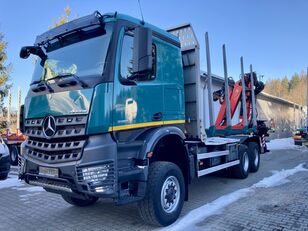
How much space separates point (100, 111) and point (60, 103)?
2.19 ft

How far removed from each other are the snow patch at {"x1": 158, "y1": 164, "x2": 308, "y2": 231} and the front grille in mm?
1831

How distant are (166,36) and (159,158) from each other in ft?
6.90

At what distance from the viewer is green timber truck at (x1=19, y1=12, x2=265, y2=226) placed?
367 cm

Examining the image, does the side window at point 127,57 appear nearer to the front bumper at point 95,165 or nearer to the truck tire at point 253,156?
the front bumper at point 95,165

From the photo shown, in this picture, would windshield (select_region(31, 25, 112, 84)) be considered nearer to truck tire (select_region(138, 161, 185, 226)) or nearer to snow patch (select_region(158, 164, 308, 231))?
truck tire (select_region(138, 161, 185, 226))

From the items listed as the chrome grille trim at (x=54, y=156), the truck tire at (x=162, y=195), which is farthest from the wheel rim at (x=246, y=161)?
the chrome grille trim at (x=54, y=156)

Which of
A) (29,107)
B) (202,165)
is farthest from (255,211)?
(29,107)

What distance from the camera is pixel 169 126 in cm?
472

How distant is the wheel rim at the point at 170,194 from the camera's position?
449cm

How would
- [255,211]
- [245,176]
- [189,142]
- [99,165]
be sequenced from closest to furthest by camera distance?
[99,165] → [255,211] → [189,142] → [245,176]

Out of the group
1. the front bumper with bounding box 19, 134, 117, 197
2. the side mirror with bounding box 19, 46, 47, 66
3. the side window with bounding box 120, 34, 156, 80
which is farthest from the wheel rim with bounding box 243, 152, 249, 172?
the side mirror with bounding box 19, 46, 47, 66

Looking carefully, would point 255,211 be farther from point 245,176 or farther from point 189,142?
point 245,176

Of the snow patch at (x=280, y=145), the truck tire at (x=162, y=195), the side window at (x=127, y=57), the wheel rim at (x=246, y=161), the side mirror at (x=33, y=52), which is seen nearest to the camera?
the side window at (x=127, y=57)

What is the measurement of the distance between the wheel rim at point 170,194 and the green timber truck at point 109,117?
15mm
